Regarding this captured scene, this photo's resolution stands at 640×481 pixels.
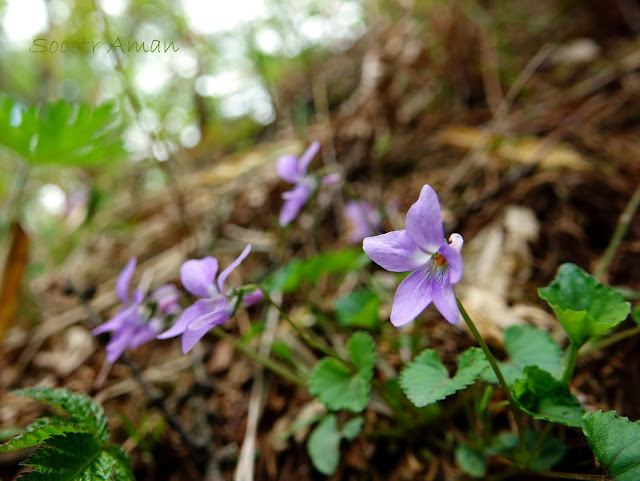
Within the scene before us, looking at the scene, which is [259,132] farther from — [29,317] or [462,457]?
[462,457]

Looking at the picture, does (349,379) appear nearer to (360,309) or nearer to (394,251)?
(360,309)

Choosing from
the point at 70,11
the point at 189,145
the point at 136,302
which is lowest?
the point at 189,145

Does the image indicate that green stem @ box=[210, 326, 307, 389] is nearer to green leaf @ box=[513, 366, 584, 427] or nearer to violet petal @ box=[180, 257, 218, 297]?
violet petal @ box=[180, 257, 218, 297]

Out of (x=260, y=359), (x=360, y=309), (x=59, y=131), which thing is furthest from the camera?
(x=59, y=131)

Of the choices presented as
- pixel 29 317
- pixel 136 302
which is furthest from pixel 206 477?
pixel 29 317

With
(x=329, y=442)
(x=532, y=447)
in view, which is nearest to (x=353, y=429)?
(x=329, y=442)
